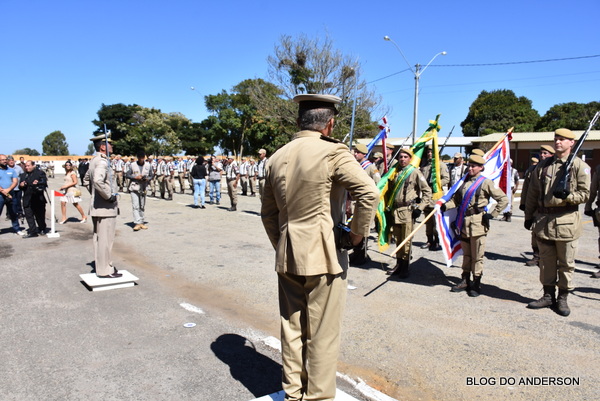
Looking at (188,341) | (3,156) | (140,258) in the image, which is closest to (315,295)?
(188,341)

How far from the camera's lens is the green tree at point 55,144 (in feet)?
371

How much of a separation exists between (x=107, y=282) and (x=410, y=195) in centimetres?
482

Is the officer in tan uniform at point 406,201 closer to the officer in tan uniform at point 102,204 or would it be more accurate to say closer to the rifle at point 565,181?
the rifle at point 565,181

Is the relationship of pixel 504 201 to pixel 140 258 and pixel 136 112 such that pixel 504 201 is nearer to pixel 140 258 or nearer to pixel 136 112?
pixel 140 258

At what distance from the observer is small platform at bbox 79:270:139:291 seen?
599 centimetres

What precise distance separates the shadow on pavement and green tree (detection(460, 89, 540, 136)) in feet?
174

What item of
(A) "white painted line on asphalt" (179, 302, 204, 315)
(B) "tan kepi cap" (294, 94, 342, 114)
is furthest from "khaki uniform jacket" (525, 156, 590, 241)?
(A) "white painted line on asphalt" (179, 302, 204, 315)

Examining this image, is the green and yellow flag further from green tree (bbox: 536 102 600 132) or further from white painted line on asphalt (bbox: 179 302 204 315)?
green tree (bbox: 536 102 600 132)

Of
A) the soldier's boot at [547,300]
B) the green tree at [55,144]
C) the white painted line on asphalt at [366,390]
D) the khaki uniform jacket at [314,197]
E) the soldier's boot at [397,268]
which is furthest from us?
the green tree at [55,144]

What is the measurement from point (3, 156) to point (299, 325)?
1018 centimetres

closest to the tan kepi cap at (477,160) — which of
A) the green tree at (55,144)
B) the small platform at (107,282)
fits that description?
the small platform at (107,282)

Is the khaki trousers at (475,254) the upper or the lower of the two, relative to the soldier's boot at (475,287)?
upper

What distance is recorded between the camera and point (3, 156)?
397 inches

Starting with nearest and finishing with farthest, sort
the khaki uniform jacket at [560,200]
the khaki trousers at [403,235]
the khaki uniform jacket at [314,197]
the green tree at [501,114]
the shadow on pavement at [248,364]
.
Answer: the khaki uniform jacket at [314,197], the shadow on pavement at [248,364], the khaki uniform jacket at [560,200], the khaki trousers at [403,235], the green tree at [501,114]
